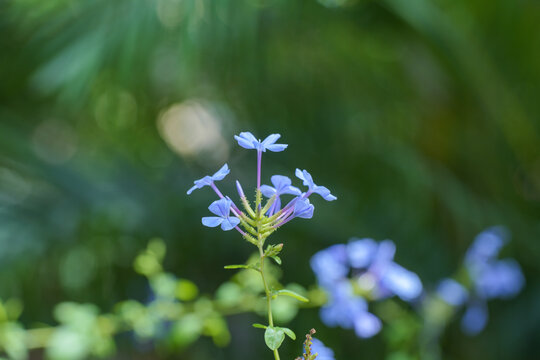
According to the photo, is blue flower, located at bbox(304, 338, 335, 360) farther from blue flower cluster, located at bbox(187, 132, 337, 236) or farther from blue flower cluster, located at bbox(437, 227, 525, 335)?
blue flower cluster, located at bbox(437, 227, 525, 335)

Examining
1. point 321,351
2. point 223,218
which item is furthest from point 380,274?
point 223,218

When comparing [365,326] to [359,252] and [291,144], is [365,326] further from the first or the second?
[291,144]

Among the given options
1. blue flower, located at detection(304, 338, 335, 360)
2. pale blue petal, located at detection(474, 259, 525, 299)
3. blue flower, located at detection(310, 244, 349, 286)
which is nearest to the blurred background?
pale blue petal, located at detection(474, 259, 525, 299)

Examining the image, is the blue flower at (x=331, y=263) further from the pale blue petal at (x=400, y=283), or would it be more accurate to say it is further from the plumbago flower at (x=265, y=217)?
the plumbago flower at (x=265, y=217)

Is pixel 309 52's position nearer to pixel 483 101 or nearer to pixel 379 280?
pixel 483 101

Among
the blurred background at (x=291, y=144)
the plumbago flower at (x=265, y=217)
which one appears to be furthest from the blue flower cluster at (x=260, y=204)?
the blurred background at (x=291, y=144)
